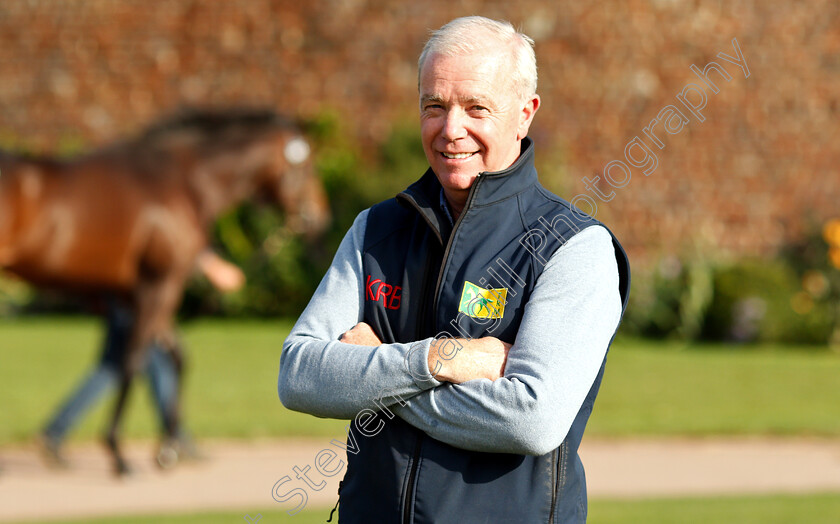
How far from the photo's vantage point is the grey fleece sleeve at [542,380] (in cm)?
192

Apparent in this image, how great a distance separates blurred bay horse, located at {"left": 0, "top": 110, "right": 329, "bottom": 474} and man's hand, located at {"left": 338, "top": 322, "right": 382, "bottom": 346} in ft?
15.4

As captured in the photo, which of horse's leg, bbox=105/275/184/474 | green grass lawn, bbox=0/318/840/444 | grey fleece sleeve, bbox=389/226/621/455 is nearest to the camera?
grey fleece sleeve, bbox=389/226/621/455

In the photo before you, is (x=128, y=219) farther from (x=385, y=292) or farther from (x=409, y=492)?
(x=409, y=492)

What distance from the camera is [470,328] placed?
6.73ft

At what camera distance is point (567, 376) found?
1.94 metres

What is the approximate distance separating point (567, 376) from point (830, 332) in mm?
11795

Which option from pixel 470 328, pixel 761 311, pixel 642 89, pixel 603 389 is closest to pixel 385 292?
pixel 470 328

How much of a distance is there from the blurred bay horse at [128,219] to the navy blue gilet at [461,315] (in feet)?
15.6

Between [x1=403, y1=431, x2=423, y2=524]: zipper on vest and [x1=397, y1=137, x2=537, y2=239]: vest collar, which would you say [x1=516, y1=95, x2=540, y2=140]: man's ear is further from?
[x1=403, y1=431, x2=423, y2=524]: zipper on vest

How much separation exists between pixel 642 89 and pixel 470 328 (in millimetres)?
12420

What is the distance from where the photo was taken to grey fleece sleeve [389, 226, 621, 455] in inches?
75.5

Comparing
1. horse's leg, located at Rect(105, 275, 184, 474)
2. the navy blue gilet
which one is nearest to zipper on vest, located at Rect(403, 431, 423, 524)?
the navy blue gilet

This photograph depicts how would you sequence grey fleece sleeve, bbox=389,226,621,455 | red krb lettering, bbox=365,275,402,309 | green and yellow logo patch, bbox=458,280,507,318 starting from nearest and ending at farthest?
grey fleece sleeve, bbox=389,226,621,455 → green and yellow logo patch, bbox=458,280,507,318 → red krb lettering, bbox=365,275,402,309

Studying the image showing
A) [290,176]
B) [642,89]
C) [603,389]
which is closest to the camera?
[290,176]
